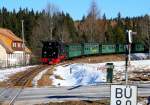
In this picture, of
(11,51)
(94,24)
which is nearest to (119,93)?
(11,51)

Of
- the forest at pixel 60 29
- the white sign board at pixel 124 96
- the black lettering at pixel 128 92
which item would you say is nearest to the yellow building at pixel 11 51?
the forest at pixel 60 29

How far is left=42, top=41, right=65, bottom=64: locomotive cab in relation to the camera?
6316 centimetres

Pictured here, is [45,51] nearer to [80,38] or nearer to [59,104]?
[59,104]

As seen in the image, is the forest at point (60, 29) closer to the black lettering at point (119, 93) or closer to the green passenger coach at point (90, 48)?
the green passenger coach at point (90, 48)

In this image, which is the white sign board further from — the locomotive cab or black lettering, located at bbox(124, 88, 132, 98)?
the locomotive cab

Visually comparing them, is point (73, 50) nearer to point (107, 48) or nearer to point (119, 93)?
point (107, 48)

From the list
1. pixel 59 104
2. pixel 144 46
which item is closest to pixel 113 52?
pixel 144 46

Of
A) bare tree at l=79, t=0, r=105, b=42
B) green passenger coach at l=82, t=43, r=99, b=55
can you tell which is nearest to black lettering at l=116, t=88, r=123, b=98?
green passenger coach at l=82, t=43, r=99, b=55

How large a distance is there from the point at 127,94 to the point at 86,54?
226ft

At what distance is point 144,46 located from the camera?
95.0 m

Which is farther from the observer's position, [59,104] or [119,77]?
[119,77]

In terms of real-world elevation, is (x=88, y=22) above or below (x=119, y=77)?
above

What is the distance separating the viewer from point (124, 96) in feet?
38.3

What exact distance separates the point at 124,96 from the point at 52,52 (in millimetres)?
51943
